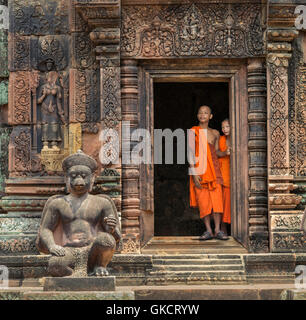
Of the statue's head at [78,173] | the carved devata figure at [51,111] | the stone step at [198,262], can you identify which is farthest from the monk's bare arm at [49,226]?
the carved devata figure at [51,111]

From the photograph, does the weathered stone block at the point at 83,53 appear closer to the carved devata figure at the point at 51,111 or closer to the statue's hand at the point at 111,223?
the carved devata figure at the point at 51,111

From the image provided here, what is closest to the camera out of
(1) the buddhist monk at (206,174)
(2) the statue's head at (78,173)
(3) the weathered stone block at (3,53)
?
(2) the statue's head at (78,173)

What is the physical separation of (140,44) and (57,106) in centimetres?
160

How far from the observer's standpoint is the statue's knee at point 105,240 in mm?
12500

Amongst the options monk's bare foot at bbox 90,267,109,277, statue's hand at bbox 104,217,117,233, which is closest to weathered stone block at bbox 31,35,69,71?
statue's hand at bbox 104,217,117,233

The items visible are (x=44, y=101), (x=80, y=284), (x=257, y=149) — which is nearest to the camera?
(x=80, y=284)

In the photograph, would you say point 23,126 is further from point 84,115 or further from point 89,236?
point 89,236

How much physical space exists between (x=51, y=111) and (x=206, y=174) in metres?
2.86

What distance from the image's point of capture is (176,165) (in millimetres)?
20438

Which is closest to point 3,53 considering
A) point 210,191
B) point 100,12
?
point 100,12

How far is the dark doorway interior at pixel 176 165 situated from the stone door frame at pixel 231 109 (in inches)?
176

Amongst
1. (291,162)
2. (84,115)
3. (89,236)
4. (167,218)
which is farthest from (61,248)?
(167,218)

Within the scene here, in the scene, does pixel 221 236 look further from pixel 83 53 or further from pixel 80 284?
pixel 80 284

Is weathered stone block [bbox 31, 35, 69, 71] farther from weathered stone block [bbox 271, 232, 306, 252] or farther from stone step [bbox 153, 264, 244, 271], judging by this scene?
weathered stone block [bbox 271, 232, 306, 252]
